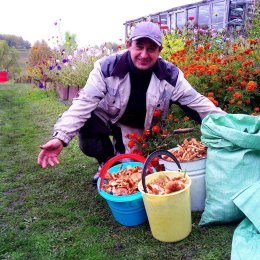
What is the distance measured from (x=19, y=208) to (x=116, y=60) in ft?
4.28

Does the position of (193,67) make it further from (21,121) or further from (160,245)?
(21,121)

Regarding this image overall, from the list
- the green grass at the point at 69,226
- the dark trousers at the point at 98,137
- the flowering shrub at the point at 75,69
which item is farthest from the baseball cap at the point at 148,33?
the flowering shrub at the point at 75,69

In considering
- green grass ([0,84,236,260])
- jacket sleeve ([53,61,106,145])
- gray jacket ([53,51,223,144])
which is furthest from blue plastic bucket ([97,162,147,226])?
gray jacket ([53,51,223,144])

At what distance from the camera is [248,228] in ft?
5.89

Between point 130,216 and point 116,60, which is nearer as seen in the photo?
point 130,216

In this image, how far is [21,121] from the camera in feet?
17.8

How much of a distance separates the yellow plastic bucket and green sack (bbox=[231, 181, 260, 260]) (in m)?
0.28

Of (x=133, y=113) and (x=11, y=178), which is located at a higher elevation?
(x=133, y=113)

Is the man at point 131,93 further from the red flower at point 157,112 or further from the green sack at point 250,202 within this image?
the green sack at point 250,202

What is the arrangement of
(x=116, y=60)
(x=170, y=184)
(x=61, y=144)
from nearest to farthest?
(x=170, y=184)
(x=61, y=144)
(x=116, y=60)

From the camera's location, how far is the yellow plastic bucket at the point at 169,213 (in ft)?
5.74

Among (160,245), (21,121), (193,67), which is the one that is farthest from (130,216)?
(21,121)

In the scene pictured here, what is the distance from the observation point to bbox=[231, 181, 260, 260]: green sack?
1.63m

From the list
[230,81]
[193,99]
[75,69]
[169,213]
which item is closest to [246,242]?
[169,213]
